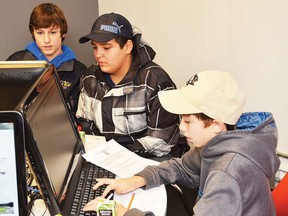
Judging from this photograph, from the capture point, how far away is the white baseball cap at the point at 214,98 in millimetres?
1244

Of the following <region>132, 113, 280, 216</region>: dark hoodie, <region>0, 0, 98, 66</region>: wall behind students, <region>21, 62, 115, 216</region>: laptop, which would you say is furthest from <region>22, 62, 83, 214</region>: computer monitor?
<region>0, 0, 98, 66</region>: wall behind students

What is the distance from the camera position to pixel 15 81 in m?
1.30

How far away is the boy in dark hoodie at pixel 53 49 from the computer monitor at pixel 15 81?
107 centimetres

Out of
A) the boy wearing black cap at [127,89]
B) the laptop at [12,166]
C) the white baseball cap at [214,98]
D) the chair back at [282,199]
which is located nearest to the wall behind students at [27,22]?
the boy wearing black cap at [127,89]

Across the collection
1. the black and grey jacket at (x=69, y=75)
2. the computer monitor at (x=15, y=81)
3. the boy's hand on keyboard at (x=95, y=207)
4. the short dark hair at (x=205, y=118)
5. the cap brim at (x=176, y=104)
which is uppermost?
the computer monitor at (x=15, y=81)

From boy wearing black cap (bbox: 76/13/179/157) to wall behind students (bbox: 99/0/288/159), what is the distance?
522 mm

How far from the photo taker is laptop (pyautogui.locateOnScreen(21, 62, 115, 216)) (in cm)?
99

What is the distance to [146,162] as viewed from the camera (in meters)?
1.59

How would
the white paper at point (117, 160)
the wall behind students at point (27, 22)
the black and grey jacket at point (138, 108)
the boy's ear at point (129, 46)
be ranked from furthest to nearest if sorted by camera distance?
the wall behind students at point (27, 22)
the boy's ear at point (129, 46)
the black and grey jacket at point (138, 108)
the white paper at point (117, 160)

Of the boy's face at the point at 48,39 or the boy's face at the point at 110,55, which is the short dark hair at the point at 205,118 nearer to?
the boy's face at the point at 110,55

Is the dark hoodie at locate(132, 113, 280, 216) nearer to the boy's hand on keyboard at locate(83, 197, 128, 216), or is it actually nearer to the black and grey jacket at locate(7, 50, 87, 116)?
the boy's hand on keyboard at locate(83, 197, 128, 216)

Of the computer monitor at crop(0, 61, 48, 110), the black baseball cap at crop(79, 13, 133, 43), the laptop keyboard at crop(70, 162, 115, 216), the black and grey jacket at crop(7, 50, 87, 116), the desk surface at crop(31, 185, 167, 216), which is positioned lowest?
the desk surface at crop(31, 185, 167, 216)

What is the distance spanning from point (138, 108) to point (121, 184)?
67 centimetres

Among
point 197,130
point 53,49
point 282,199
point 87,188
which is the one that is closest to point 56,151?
point 87,188
